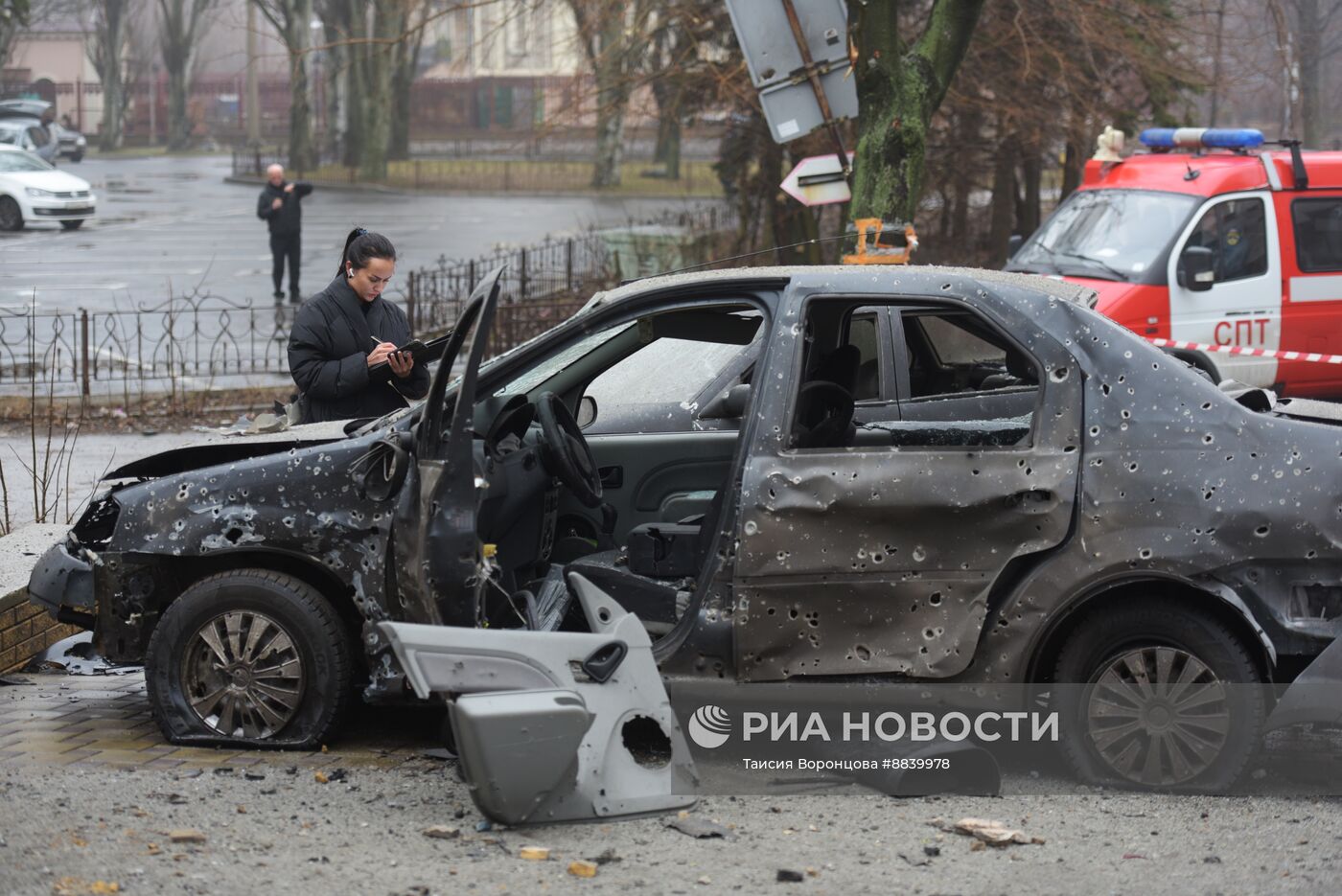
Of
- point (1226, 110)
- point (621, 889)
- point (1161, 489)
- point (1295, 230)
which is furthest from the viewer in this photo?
point (1226, 110)

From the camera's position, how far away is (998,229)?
71.3ft

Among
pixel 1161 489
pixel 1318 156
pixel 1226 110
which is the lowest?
pixel 1161 489

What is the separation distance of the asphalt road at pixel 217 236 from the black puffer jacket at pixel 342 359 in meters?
8.15

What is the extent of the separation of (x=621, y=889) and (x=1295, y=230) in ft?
32.5

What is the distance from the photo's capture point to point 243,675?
17.4 feet

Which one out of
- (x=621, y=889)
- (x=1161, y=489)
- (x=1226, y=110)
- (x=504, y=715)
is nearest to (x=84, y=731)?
(x=504, y=715)

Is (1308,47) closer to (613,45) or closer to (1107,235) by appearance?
(613,45)

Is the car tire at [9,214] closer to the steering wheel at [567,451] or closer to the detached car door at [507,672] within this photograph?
the steering wheel at [567,451]

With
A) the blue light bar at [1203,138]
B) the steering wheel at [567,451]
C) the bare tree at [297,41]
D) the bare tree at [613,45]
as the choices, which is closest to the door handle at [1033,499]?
the steering wheel at [567,451]

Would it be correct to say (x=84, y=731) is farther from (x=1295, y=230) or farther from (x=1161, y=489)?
(x=1295, y=230)

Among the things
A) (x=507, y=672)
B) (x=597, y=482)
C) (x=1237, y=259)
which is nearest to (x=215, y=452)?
(x=597, y=482)

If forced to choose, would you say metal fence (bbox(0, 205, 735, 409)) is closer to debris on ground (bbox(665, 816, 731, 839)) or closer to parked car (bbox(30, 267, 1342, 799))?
parked car (bbox(30, 267, 1342, 799))

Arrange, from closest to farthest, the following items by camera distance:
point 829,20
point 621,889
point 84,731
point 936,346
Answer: point 621,889
point 84,731
point 936,346
point 829,20

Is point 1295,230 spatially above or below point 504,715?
above
